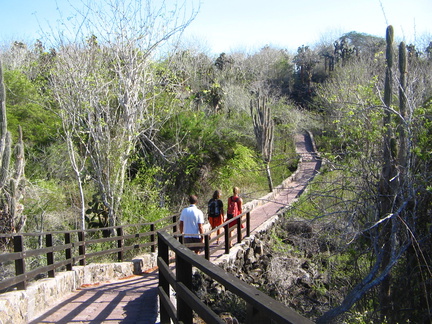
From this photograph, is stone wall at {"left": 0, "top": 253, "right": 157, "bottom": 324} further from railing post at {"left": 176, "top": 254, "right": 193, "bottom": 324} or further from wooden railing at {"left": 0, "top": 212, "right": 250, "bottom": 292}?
railing post at {"left": 176, "top": 254, "right": 193, "bottom": 324}

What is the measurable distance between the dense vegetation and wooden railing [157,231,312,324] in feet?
11.5

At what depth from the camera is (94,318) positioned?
20.2 feet

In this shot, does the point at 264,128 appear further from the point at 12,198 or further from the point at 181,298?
the point at 181,298

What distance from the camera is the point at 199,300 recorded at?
8.72 ft

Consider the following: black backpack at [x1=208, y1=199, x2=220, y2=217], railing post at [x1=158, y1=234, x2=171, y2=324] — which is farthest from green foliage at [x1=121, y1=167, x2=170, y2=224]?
railing post at [x1=158, y1=234, x2=171, y2=324]

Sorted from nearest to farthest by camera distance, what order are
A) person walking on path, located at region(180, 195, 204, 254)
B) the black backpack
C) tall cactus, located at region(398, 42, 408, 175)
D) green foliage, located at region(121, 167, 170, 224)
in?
tall cactus, located at region(398, 42, 408, 175) → person walking on path, located at region(180, 195, 204, 254) → the black backpack → green foliage, located at region(121, 167, 170, 224)

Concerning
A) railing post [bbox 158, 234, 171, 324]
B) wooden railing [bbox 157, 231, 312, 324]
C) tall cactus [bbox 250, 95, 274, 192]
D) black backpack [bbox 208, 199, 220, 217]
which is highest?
tall cactus [bbox 250, 95, 274, 192]

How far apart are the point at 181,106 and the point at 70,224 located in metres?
6.83

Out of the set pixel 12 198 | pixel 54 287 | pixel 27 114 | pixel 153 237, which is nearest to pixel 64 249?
pixel 54 287

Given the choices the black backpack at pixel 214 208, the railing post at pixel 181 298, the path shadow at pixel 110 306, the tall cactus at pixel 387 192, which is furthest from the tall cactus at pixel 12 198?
the railing post at pixel 181 298

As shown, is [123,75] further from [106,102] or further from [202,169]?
[202,169]

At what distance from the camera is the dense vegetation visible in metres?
7.23

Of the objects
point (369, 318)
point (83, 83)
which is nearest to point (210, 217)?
point (369, 318)

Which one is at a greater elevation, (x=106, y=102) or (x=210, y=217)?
(x=106, y=102)
